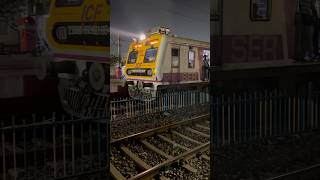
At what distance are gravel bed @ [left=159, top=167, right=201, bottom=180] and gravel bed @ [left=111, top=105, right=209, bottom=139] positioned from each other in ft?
5.21

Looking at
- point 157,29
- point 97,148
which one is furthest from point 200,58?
point 97,148

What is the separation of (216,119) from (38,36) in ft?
7.23

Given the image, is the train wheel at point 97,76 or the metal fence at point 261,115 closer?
the train wheel at point 97,76

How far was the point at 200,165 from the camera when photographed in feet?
18.2

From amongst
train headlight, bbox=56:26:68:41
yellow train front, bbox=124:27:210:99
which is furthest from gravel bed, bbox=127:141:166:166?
yellow train front, bbox=124:27:210:99

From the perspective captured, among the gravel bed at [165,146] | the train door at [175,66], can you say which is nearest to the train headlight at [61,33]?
the gravel bed at [165,146]

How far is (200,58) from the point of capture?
36.9 ft

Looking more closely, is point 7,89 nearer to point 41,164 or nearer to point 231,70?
point 41,164

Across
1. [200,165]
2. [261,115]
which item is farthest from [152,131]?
[261,115]

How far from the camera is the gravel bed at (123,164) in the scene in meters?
4.87

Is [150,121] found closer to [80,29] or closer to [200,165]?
[200,165]

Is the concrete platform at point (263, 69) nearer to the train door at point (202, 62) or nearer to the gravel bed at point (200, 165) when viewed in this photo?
the gravel bed at point (200, 165)

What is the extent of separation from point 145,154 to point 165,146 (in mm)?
642

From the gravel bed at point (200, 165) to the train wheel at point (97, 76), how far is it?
2475 mm
